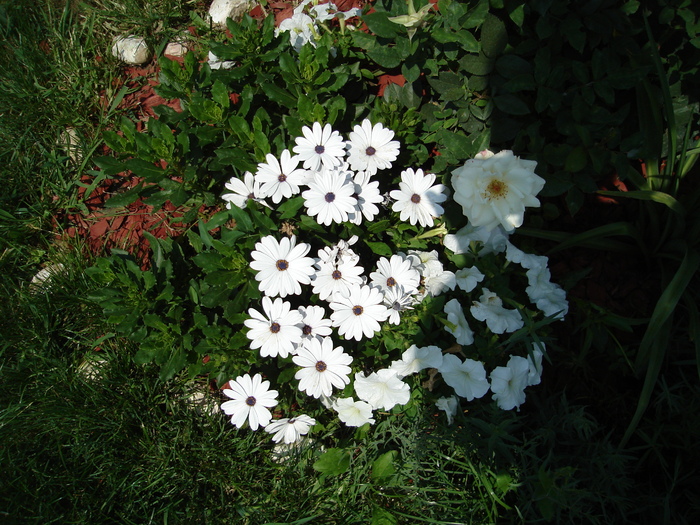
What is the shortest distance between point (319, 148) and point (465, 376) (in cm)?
105

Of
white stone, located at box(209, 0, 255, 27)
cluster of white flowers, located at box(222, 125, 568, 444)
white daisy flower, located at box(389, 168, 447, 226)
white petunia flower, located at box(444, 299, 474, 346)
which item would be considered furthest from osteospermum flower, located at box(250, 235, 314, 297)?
white stone, located at box(209, 0, 255, 27)

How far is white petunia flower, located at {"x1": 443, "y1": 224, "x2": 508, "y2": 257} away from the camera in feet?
6.92

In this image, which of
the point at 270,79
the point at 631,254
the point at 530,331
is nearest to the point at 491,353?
the point at 530,331

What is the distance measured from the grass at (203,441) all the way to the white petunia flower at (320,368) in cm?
42

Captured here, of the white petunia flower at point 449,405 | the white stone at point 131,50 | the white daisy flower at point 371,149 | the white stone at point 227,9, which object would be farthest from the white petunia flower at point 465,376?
the white stone at point 131,50

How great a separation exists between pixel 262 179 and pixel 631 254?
1.76 m

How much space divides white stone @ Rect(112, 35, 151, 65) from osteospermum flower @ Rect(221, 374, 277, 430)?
228cm

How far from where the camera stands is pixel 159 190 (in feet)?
7.81

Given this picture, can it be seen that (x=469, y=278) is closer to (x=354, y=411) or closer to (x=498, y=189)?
(x=498, y=189)

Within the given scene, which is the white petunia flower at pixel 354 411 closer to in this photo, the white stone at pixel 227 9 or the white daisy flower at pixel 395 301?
the white daisy flower at pixel 395 301

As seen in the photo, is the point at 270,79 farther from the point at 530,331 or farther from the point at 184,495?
the point at 184,495

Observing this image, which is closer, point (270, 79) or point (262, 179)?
Answer: point (262, 179)

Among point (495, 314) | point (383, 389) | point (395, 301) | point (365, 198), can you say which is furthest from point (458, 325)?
point (365, 198)

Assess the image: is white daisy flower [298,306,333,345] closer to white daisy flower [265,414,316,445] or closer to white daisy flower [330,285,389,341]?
white daisy flower [330,285,389,341]
